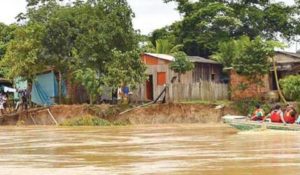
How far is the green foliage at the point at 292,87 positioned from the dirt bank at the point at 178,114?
2.85m

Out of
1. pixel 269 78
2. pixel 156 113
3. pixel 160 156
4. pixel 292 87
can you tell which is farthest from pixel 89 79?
pixel 160 156

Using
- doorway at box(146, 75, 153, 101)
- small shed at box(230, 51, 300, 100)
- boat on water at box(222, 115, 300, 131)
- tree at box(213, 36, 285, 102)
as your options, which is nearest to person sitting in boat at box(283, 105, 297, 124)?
boat on water at box(222, 115, 300, 131)

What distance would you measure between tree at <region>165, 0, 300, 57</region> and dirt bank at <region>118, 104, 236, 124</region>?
8375mm

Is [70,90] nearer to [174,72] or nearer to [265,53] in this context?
[174,72]

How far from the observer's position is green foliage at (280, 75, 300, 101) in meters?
28.7

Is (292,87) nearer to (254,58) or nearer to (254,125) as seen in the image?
(254,58)

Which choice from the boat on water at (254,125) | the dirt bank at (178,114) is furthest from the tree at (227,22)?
the boat on water at (254,125)

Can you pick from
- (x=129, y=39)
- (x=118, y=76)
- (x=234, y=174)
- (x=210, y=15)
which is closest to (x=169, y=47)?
(x=210, y=15)

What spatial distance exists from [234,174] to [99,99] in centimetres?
2337

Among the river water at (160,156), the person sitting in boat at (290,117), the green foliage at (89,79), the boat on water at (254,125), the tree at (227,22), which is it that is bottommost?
the river water at (160,156)

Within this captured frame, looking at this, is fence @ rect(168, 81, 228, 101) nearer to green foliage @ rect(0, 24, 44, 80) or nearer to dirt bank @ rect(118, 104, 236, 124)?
dirt bank @ rect(118, 104, 236, 124)

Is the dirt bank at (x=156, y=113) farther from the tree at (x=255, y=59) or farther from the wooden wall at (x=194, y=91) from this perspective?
the tree at (x=255, y=59)

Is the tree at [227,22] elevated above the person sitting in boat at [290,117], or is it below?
above

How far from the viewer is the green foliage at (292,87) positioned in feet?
94.1
